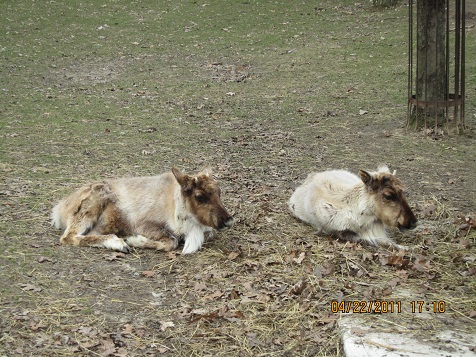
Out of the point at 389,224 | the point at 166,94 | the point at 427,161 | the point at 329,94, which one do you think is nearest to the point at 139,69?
the point at 166,94

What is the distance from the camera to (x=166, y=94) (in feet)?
47.8

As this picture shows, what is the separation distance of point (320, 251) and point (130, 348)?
2.60 meters

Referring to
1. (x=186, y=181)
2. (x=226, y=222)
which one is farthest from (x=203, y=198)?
(x=226, y=222)

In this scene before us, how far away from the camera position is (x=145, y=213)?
25.2 ft

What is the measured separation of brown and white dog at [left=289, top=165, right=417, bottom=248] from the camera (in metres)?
7.43

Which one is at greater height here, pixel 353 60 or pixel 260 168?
pixel 353 60

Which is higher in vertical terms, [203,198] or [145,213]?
[203,198]

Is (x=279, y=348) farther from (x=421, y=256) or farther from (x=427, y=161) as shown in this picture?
(x=427, y=161)
